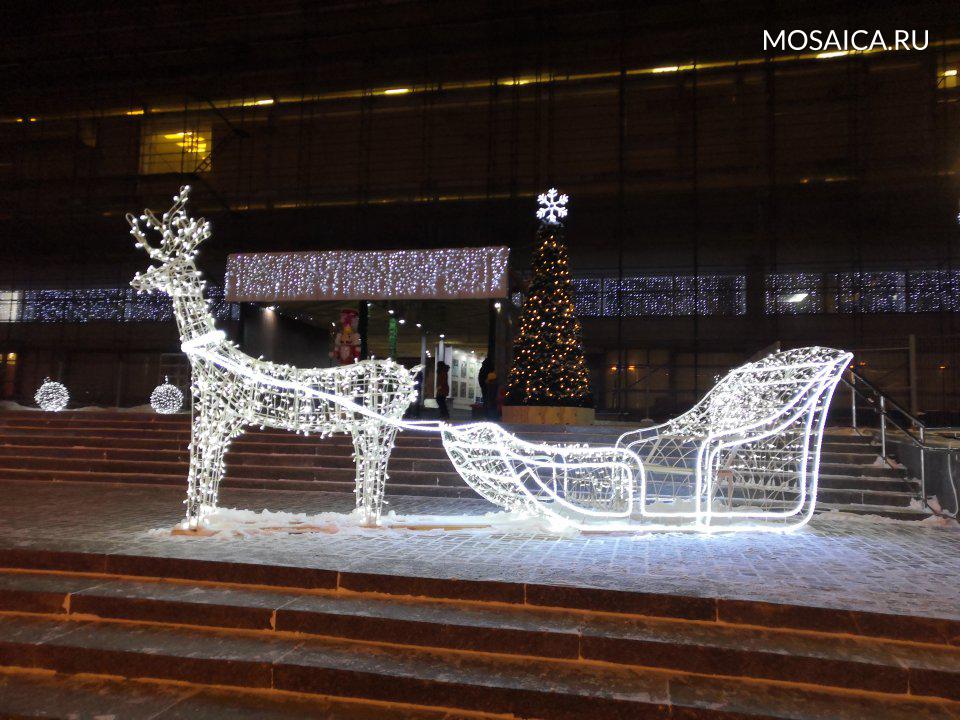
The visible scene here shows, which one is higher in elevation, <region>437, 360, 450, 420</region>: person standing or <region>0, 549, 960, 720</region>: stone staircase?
<region>437, 360, 450, 420</region>: person standing

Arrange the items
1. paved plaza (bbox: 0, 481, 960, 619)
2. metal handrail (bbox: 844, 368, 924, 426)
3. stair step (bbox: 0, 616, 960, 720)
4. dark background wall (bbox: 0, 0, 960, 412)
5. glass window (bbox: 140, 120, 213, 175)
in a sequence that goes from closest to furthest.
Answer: stair step (bbox: 0, 616, 960, 720)
paved plaza (bbox: 0, 481, 960, 619)
metal handrail (bbox: 844, 368, 924, 426)
dark background wall (bbox: 0, 0, 960, 412)
glass window (bbox: 140, 120, 213, 175)

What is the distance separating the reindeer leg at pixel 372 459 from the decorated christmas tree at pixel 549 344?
6.13 meters

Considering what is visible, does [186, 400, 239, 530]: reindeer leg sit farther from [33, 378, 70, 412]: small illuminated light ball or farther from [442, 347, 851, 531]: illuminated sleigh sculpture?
[33, 378, 70, 412]: small illuminated light ball

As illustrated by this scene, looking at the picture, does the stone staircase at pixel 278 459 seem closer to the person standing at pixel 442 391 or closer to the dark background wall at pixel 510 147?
the person standing at pixel 442 391

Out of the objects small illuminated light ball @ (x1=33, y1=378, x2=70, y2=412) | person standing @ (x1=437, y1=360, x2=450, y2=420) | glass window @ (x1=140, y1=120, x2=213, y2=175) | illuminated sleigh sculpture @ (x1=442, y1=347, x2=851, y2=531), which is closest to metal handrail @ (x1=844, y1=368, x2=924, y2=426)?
illuminated sleigh sculpture @ (x1=442, y1=347, x2=851, y2=531)

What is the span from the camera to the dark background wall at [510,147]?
15.7m

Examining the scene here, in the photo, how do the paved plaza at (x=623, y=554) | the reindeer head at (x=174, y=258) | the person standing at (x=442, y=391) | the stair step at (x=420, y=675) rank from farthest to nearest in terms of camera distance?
the person standing at (x=442, y=391) < the reindeer head at (x=174, y=258) < the paved plaza at (x=623, y=554) < the stair step at (x=420, y=675)

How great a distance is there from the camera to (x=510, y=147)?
57.4 feet

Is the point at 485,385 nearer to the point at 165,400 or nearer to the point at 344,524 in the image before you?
the point at 165,400

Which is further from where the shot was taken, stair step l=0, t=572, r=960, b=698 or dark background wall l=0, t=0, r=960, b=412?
dark background wall l=0, t=0, r=960, b=412

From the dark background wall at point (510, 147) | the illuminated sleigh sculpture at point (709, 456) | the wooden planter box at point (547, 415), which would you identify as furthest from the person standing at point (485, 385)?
the illuminated sleigh sculpture at point (709, 456)

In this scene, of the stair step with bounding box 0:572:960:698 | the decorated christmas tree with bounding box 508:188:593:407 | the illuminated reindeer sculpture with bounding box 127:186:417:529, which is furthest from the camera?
the decorated christmas tree with bounding box 508:188:593:407

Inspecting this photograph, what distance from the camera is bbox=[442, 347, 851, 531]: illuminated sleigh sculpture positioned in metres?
5.61

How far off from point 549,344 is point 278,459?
17.3ft
